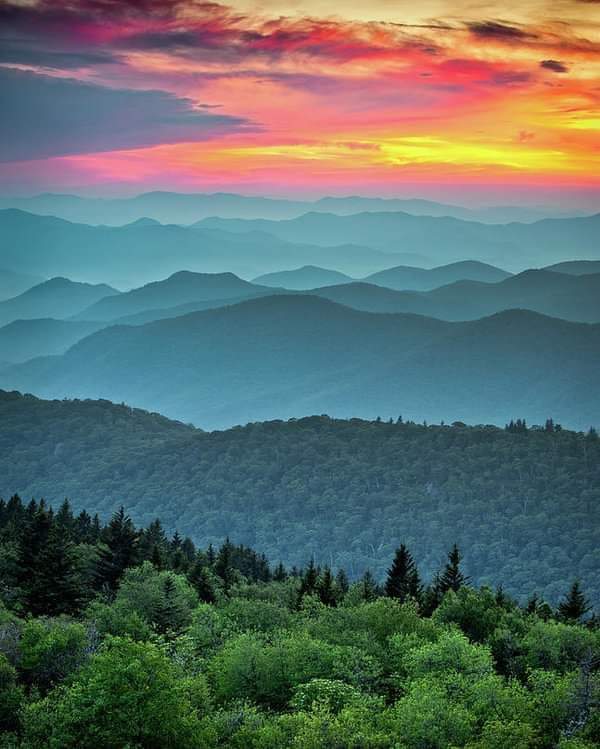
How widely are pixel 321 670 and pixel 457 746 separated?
1147 cm

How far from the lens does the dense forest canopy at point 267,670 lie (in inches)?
1372

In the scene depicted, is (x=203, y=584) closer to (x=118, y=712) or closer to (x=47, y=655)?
(x=47, y=655)

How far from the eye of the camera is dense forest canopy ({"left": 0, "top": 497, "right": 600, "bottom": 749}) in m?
34.8

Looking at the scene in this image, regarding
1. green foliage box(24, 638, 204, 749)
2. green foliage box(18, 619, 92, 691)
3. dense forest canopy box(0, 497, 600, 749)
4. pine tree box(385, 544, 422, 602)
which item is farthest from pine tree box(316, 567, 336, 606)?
green foliage box(24, 638, 204, 749)

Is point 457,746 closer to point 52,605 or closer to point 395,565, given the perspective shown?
point 52,605

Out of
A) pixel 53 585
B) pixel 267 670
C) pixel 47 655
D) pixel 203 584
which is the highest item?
pixel 47 655

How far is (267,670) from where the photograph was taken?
45.6m

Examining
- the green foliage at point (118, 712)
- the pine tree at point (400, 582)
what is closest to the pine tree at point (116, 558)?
the pine tree at point (400, 582)

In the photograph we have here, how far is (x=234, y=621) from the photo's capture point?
59.1 metres

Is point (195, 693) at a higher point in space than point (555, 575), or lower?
higher

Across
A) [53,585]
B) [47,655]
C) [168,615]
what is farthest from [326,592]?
[47,655]

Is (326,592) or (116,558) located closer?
(326,592)

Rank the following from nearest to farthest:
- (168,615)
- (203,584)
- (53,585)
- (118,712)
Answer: (118,712) < (168,615) < (53,585) < (203,584)

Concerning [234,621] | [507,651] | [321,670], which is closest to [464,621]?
[507,651]
